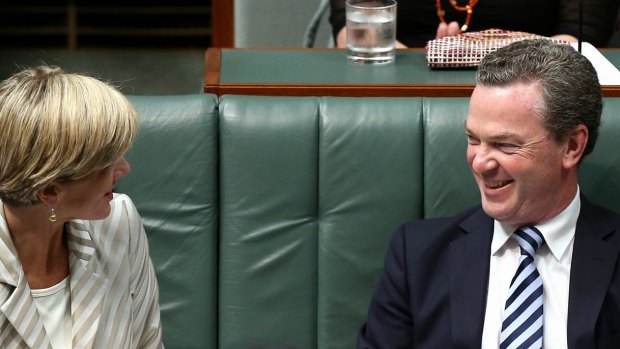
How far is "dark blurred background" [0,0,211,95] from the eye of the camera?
18.7 feet

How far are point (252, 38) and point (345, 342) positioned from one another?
196 cm

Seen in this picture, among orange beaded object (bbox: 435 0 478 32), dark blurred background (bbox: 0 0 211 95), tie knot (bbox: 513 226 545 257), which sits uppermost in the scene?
orange beaded object (bbox: 435 0 478 32)

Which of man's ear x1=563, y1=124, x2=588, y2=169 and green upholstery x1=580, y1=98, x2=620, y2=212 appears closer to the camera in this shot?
man's ear x1=563, y1=124, x2=588, y2=169

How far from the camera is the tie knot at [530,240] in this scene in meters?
2.21

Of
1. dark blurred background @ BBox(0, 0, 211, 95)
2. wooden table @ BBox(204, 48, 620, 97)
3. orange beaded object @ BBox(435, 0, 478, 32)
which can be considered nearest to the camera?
wooden table @ BBox(204, 48, 620, 97)

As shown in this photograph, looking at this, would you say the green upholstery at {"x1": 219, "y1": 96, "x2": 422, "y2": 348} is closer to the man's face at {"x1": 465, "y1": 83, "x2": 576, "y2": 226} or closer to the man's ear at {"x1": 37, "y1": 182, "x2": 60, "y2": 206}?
the man's face at {"x1": 465, "y1": 83, "x2": 576, "y2": 226}

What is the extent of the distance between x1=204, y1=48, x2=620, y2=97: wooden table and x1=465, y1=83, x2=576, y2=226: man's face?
42 centimetres

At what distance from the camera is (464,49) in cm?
273

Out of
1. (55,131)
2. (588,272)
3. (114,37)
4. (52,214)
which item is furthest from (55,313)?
(114,37)

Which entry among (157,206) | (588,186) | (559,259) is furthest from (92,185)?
(588,186)

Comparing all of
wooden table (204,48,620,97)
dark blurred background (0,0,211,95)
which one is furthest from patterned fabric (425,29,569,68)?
dark blurred background (0,0,211,95)

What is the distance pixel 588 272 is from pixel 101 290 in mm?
892

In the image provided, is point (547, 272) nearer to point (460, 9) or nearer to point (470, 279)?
point (470, 279)

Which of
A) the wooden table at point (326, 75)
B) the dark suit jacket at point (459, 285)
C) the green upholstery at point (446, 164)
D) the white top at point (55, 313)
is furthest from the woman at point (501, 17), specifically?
the white top at point (55, 313)
